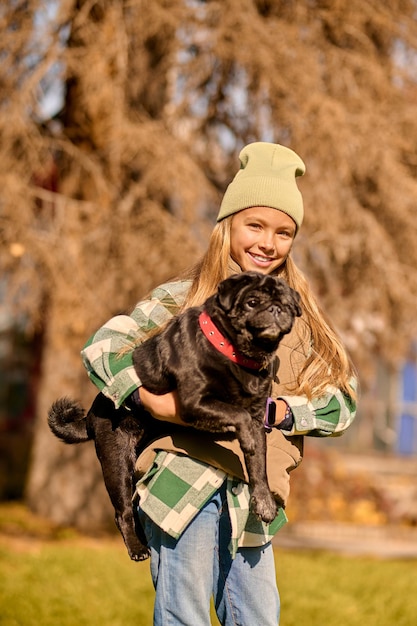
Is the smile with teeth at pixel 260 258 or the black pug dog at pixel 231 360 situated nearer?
the black pug dog at pixel 231 360

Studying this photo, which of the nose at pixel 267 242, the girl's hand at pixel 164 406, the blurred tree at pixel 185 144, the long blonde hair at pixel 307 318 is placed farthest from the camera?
the blurred tree at pixel 185 144

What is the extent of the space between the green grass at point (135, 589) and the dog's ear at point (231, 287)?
3.71 metres

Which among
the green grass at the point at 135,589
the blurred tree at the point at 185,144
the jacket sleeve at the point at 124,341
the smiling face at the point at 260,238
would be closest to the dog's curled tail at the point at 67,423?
the jacket sleeve at the point at 124,341

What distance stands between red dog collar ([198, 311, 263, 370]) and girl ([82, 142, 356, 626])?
19 cm

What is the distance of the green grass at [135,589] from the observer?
604 centimetres

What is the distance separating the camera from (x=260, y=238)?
10.1 feet

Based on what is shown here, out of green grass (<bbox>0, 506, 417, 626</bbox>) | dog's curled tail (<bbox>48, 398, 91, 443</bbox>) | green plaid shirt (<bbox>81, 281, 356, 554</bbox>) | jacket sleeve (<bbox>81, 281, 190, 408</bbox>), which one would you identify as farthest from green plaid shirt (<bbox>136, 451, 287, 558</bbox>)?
green grass (<bbox>0, 506, 417, 626</bbox>)

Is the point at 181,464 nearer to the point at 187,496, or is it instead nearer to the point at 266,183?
the point at 187,496

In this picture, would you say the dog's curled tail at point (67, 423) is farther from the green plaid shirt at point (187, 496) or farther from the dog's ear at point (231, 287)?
the dog's ear at point (231, 287)

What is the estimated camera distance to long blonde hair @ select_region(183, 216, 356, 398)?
2.96 metres

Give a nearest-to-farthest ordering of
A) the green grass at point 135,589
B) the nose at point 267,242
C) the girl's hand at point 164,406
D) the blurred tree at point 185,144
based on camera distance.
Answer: the girl's hand at point 164,406 → the nose at point 267,242 → the green grass at point 135,589 → the blurred tree at point 185,144

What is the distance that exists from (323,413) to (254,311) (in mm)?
Answer: 464

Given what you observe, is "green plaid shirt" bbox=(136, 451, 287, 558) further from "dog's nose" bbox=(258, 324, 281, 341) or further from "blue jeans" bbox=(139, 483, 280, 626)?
"dog's nose" bbox=(258, 324, 281, 341)

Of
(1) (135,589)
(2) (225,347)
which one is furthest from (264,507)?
(1) (135,589)
